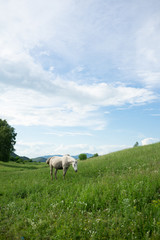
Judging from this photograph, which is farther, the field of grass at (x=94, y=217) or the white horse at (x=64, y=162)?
the white horse at (x=64, y=162)

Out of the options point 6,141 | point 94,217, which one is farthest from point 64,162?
point 6,141

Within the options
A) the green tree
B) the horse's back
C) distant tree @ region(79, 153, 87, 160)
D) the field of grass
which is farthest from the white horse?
distant tree @ region(79, 153, 87, 160)

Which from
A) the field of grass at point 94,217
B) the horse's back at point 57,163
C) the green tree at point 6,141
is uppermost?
the green tree at point 6,141

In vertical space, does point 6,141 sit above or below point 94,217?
above

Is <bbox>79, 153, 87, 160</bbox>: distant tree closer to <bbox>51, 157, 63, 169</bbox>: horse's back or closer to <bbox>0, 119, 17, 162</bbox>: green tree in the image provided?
<bbox>0, 119, 17, 162</bbox>: green tree

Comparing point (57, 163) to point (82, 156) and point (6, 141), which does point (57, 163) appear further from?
point (82, 156)

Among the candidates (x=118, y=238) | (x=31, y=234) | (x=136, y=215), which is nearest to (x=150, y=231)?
(x=136, y=215)

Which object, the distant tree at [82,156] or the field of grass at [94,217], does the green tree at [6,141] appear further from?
the field of grass at [94,217]

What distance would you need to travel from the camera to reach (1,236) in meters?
5.60

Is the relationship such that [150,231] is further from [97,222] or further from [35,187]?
[35,187]

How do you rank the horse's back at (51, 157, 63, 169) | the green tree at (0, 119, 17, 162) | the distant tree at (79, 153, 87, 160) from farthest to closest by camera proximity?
1. the distant tree at (79, 153, 87, 160)
2. the green tree at (0, 119, 17, 162)
3. the horse's back at (51, 157, 63, 169)

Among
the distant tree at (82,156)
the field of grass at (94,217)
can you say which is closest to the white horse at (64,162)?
the field of grass at (94,217)

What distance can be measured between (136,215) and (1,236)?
444 cm

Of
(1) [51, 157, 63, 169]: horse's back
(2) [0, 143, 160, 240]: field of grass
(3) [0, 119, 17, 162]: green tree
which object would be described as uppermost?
(3) [0, 119, 17, 162]: green tree
